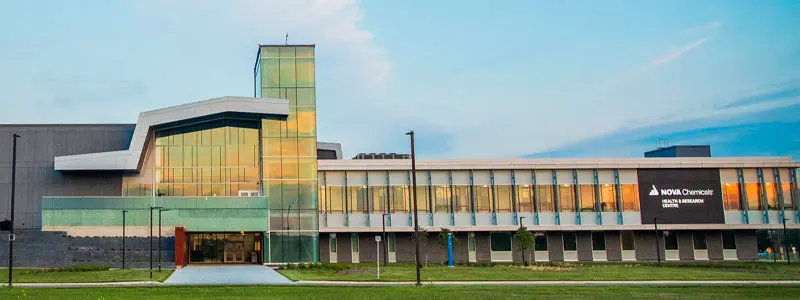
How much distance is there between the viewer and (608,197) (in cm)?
7088

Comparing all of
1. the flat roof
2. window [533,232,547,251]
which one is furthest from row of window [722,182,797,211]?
window [533,232,547,251]

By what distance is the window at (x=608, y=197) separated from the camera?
7069 centimetres

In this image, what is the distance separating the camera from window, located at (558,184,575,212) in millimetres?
70438

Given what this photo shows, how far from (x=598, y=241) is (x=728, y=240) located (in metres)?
12.0

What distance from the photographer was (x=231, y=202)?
63125 millimetres

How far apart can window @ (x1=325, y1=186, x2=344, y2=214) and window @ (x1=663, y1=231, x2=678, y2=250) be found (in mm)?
29369

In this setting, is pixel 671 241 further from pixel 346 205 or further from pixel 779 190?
pixel 346 205

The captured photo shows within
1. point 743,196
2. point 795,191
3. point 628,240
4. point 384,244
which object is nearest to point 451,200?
point 384,244

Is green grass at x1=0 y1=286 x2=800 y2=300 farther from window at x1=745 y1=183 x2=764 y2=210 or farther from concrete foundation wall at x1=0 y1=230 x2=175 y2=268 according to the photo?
window at x1=745 y1=183 x2=764 y2=210

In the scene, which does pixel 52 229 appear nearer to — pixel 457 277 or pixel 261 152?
pixel 261 152

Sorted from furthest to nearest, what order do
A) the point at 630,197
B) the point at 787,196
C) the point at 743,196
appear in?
the point at 787,196 → the point at 743,196 → the point at 630,197

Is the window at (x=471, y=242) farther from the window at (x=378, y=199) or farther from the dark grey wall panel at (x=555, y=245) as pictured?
the window at (x=378, y=199)

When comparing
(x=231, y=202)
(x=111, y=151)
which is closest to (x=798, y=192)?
(x=231, y=202)

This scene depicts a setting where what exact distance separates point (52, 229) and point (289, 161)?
18786 mm
